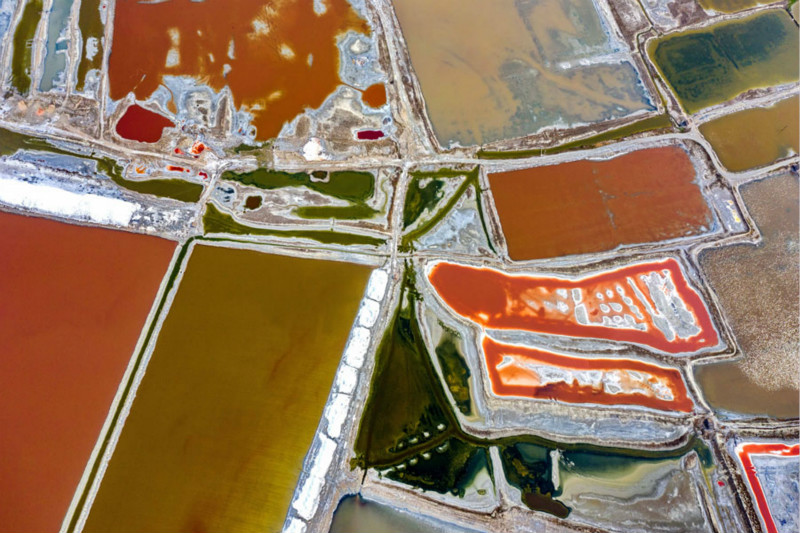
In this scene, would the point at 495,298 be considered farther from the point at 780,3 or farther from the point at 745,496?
the point at 780,3

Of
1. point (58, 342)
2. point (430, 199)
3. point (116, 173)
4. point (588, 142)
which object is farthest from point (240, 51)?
point (588, 142)

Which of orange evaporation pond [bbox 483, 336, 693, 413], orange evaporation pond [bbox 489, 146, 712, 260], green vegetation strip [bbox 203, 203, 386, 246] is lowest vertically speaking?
orange evaporation pond [bbox 483, 336, 693, 413]

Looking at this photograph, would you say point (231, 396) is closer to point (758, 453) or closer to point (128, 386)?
point (128, 386)

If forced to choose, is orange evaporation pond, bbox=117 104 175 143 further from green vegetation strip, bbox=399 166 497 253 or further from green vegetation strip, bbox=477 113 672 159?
green vegetation strip, bbox=477 113 672 159

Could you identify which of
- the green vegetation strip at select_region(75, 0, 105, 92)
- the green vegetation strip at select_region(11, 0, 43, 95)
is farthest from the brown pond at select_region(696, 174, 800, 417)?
the green vegetation strip at select_region(11, 0, 43, 95)

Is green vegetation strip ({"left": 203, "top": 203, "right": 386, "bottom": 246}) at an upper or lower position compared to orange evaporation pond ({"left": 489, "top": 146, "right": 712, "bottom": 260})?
lower

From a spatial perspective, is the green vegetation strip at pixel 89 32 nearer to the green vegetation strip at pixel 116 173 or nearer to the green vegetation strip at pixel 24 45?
the green vegetation strip at pixel 24 45

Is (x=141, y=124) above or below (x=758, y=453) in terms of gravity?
above

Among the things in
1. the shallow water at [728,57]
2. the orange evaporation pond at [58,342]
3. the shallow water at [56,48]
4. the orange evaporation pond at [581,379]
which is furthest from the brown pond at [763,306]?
the shallow water at [56,48]
